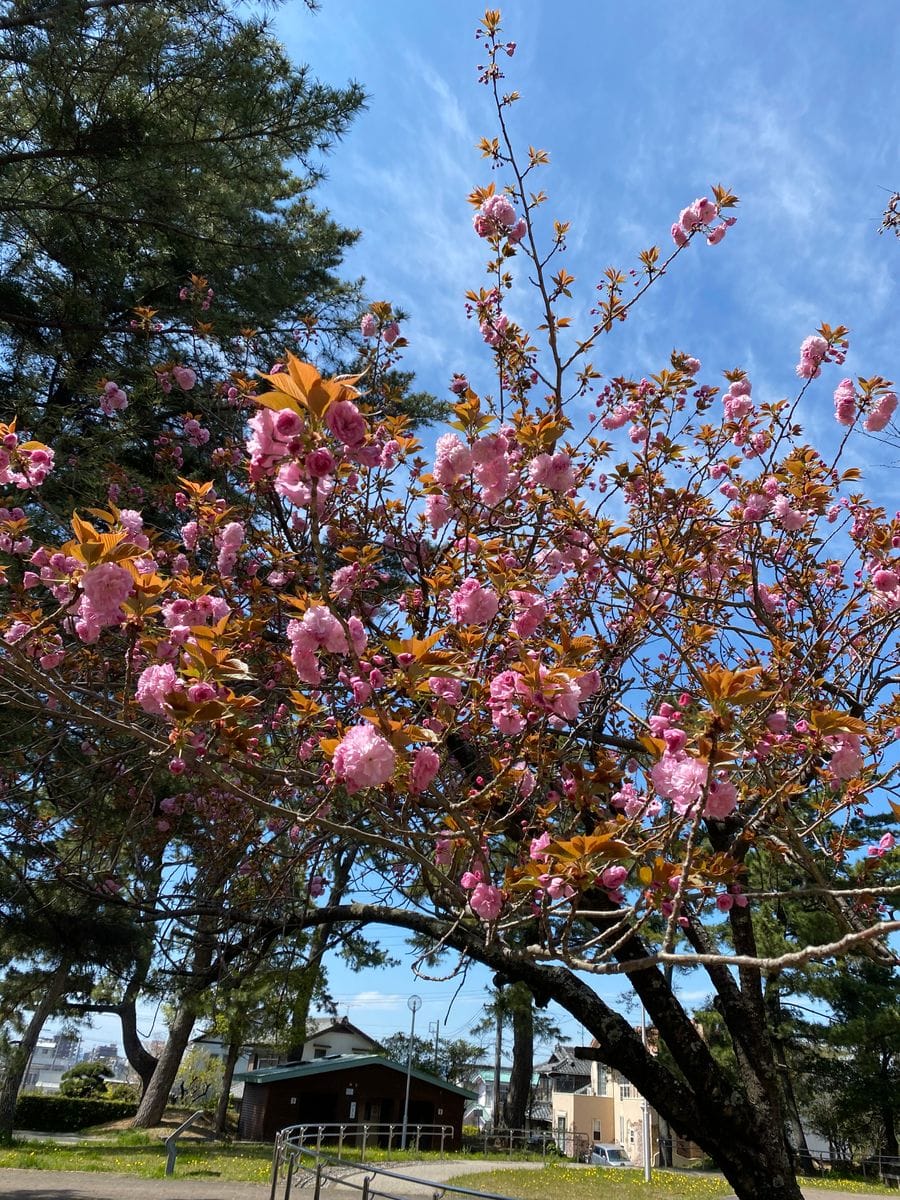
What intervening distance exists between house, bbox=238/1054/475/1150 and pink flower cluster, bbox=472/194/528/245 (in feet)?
63.4

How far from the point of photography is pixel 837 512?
450cm

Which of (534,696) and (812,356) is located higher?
(812,356)

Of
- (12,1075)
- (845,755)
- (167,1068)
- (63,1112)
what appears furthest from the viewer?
(63,1112)

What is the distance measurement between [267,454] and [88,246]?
407cm

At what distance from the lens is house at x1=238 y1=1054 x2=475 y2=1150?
60.1ft

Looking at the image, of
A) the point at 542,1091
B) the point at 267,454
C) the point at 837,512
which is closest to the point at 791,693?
the point at 837,512

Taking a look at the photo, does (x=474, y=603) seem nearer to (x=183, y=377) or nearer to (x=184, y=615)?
(x=184, y=615)

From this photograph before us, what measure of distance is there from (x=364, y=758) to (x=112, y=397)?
12.0 feet

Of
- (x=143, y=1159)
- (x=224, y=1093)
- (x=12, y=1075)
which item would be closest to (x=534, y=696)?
(x=143, y=1159)

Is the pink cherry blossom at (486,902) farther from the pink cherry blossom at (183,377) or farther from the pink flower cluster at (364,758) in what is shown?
the pink cherry blossom at (183,377)

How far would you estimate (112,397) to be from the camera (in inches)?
180

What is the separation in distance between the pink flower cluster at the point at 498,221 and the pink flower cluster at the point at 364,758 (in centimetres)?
274

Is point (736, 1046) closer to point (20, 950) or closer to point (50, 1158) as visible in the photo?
point (20, 950)

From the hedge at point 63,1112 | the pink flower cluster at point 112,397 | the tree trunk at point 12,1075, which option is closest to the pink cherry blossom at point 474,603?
the pink flower cluster at point 112,397
